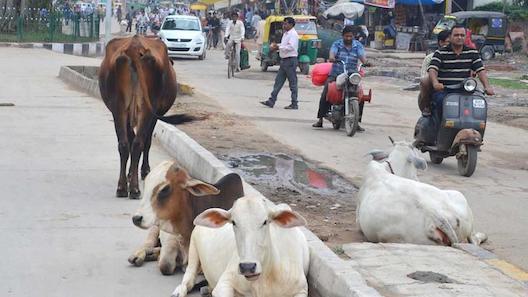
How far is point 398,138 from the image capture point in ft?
49.1

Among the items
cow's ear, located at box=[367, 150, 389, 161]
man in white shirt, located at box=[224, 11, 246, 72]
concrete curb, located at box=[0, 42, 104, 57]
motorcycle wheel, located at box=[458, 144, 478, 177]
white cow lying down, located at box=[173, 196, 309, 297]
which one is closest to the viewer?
white cow lying down, located at box=[173, 196, 309, 297]

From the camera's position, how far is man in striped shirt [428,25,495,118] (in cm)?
1159

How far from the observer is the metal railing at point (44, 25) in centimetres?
4053

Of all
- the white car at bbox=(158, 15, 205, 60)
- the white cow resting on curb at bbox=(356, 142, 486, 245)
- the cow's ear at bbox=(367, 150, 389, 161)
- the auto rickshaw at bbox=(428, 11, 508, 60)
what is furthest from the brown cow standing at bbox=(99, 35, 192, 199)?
the auto rickshaw at bbox=(428, 11, 508, 60)

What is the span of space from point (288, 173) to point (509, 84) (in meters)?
17.3

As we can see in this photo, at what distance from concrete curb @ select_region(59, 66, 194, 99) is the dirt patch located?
13.1ft

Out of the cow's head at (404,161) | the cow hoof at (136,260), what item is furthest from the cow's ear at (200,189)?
the cow's head at (404,161)

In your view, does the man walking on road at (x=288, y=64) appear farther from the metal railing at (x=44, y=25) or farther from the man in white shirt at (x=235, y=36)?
the metal railing at (x=44, y=25)

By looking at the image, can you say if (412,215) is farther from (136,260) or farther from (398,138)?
(398,138)

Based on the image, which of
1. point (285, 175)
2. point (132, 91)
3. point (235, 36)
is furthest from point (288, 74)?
point (235, 36)

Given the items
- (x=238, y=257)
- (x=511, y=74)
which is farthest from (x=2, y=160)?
(x=511, y=74)

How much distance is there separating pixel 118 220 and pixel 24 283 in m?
2.00

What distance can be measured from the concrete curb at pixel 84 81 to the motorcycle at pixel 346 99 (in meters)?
5.06

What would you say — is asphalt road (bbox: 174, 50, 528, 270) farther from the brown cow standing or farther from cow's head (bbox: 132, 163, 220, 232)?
the brown cow standing
